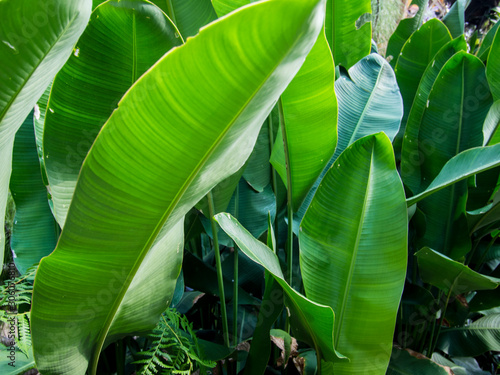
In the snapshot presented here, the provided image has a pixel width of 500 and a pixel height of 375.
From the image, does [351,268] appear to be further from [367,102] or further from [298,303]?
[367,102]

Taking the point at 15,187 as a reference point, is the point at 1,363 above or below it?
below

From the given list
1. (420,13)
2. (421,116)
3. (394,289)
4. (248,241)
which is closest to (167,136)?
(248,241)

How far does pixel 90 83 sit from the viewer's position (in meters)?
0.58

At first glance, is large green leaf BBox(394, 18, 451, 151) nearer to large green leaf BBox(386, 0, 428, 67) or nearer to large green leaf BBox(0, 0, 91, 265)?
large green leaf BBox(386, 0, 428, 67)

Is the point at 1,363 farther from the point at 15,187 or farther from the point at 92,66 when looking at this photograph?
the point at 92,66

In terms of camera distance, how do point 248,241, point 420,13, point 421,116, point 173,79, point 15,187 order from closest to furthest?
point 173,79, point 248,241, point 15,187, point 421,116, point 420,13

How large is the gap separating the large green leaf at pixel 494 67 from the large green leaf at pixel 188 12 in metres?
0.60

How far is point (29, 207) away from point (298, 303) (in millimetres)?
Result: 528

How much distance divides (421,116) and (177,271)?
2.23 feet

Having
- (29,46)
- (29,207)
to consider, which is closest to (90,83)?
(29,46)

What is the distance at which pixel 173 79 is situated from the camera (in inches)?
13.4

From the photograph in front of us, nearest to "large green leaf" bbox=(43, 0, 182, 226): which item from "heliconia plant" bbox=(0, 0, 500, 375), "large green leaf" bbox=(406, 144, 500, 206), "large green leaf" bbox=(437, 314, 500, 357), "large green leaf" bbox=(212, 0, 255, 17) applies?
"heliconia plant" bbox=(0, 0, 500, 375)

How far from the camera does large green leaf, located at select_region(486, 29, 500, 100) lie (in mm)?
883

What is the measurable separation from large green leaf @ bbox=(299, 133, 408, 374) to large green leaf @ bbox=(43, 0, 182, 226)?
1.02ft
